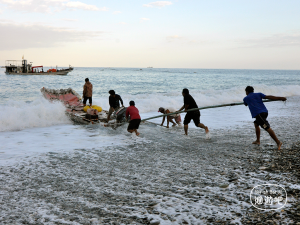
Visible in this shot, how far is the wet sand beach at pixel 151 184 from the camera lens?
318cm

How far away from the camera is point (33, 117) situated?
1050cm

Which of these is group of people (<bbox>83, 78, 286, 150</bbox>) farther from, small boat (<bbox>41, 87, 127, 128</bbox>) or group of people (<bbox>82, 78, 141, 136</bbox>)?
small boat (<bbox>41, 87, 127, 128</bbox>)

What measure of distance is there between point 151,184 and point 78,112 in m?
7.68

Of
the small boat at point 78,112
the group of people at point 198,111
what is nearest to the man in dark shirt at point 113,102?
the group of people at point 198,111

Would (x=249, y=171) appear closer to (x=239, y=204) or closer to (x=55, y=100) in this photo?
(x=239, y=204)

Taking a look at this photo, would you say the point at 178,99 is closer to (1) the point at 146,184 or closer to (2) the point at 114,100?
(2) the point at 114,100

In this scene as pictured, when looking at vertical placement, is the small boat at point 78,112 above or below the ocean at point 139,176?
above

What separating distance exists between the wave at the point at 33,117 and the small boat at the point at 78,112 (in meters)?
0.47

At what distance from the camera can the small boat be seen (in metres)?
9.19

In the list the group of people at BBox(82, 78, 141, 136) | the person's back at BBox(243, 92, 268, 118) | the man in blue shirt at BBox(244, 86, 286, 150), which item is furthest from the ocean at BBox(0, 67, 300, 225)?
the person's back at BBox(243, 92, 268, 118)

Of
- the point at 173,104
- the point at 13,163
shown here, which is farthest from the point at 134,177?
the point at 173,104

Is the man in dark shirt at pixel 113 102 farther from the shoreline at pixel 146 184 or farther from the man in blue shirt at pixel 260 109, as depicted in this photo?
the man in blue shirt at pixel 260 109

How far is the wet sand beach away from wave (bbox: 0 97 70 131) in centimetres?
471

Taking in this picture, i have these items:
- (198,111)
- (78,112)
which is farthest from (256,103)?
(78,112)
